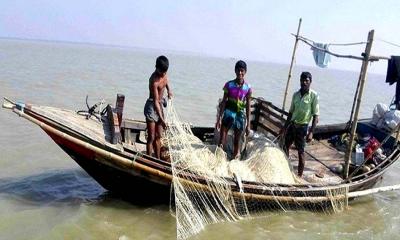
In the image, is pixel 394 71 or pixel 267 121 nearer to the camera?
pixel 267 121

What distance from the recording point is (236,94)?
645 cm

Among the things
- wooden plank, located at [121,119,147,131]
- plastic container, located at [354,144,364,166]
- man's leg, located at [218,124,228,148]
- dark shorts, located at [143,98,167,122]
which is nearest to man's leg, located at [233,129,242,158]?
man's leg, located at [218,124,228,148]

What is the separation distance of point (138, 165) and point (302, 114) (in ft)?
9.51

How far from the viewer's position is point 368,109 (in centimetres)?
2475

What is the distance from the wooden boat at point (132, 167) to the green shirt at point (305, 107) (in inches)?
36.8

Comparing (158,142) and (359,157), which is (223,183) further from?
(359,157)

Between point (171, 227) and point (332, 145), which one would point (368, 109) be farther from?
point (171, 227)

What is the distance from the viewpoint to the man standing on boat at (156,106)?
571 cm

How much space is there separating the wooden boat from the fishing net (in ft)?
0.10

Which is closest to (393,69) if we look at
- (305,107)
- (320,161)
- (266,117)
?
(320,161)

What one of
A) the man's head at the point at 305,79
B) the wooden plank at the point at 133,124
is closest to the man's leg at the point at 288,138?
the man's head at the point at 305,79

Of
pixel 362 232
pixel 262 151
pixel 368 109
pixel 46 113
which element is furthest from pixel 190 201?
pixel 368 109

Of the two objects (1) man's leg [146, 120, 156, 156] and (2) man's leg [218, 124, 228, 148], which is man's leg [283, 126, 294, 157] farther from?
(1) man's leg [146, 120, 156, 156]

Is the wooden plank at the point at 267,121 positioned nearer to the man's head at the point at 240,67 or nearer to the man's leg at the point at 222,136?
the man's leg at the point at 222,136
